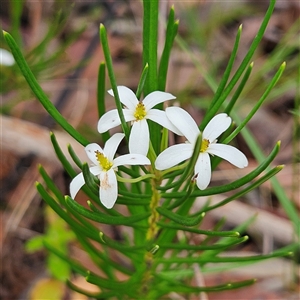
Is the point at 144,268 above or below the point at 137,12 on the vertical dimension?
below

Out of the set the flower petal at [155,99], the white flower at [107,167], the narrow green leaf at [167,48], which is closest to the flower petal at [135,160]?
the white flower at [107,167]

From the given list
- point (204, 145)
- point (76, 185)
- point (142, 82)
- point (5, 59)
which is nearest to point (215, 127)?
point (204, 145)

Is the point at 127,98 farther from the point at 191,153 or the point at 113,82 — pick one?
the point at 191,153

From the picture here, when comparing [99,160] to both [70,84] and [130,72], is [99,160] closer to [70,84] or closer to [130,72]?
[70,84]

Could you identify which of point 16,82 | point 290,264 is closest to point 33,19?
point 16,82

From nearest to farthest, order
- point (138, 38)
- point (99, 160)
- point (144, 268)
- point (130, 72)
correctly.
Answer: point (99, 160) → point (144, 268) → point (130, 72) → point (138, 38)
